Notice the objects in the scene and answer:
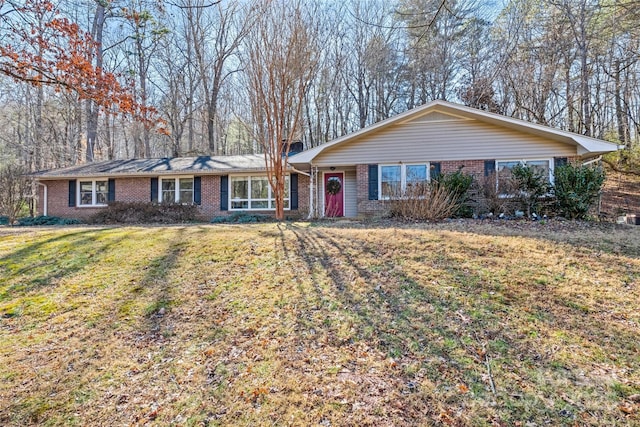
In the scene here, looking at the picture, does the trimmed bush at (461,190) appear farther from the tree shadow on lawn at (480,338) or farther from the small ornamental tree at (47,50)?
the small ornamental tree at (47,50)

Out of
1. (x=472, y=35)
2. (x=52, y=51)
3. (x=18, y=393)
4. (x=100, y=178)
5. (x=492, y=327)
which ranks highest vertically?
(x=472, y=35)

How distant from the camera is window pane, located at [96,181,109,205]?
16.0 metres

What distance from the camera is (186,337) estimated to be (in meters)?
3.80

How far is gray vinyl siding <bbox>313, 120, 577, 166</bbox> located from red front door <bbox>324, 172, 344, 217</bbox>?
1162 millimetres

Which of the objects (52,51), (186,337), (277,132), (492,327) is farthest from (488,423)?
(52,51)

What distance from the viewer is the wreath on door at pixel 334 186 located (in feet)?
46.0

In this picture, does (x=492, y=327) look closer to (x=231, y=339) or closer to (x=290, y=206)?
(x=231, y=339)

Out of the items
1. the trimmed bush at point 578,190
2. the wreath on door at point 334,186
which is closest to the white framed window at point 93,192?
the wreath on door at point 334,186

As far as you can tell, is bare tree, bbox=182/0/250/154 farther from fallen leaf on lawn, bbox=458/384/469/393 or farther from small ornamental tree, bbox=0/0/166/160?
fallen leaf on lawn, bbox=458/384/469/393

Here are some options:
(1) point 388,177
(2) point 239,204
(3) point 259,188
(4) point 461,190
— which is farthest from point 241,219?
(4) point 461,190

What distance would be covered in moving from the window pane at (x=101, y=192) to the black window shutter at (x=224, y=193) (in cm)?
579

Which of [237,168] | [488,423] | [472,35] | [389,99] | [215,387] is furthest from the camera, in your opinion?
[389,99]

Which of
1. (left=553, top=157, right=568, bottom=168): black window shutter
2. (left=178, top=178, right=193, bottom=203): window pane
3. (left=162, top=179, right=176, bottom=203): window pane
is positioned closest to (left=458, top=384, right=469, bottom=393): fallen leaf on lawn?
(left=553, top=157, right=568, bottom=168): black window shutter

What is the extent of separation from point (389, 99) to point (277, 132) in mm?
13726
